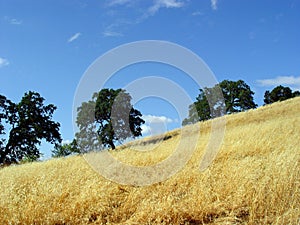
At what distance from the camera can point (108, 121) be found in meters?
34.6

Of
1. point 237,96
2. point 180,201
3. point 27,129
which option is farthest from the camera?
point 237,96

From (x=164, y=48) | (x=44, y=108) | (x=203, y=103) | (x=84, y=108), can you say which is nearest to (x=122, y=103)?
(x=84, y=108)

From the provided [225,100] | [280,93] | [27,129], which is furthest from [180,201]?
[280,93]

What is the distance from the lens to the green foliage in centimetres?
3297

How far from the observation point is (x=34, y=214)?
467cm

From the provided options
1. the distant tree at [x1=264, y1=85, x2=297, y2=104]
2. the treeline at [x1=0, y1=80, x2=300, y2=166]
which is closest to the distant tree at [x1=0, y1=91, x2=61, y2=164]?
the treeline at [x1=0, y1=80, x2=300, y2=166]

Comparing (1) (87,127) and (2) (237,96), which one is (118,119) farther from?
(2) (237,96)

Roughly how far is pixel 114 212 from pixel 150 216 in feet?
2.46

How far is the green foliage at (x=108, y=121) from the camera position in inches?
1298

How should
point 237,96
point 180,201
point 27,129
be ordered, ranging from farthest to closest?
point 237,96 < point 27,129 < point 180,201

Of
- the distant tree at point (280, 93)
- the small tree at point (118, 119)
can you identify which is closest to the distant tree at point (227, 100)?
the distant tree at point (280, 93)

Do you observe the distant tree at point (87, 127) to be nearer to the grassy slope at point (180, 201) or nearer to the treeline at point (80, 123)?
the treeline at point (80, 123)

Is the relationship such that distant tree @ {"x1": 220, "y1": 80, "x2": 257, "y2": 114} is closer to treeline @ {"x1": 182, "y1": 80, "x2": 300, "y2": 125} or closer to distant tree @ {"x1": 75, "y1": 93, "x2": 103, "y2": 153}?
treeline @ {"x1": 182, "y1": 80, "x2": 300, "y2": 125}

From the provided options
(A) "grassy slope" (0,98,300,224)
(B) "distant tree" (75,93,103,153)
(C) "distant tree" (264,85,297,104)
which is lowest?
(A) "grassy slope" (0,98,300,224)
